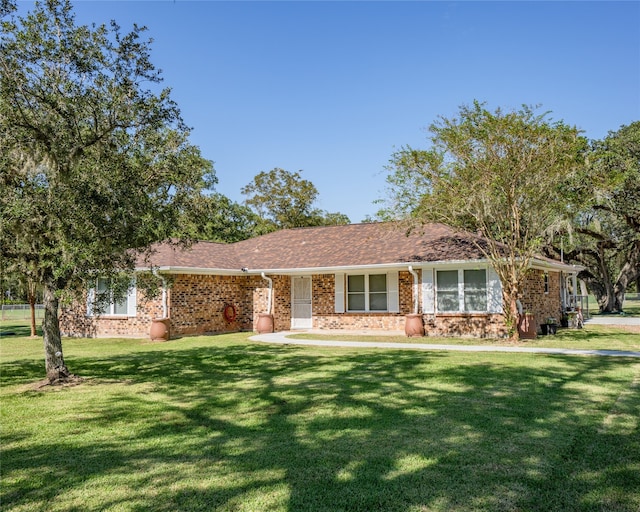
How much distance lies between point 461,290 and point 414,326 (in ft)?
6.88

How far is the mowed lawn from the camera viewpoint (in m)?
3.85

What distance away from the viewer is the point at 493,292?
16.3 metres

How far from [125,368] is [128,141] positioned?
17.2ft

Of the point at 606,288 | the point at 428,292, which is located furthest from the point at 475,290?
the point at 606,288

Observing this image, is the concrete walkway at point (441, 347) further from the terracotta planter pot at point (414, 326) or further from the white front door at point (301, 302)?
the white front door at point (301, 302)

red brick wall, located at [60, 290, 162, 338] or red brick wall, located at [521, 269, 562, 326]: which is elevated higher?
red brick wall, located at [521, 269, 562, 326]

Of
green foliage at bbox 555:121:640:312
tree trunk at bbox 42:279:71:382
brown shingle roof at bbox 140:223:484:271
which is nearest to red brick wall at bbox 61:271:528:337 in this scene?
brown shingle roof at bbox 140:223:484:271

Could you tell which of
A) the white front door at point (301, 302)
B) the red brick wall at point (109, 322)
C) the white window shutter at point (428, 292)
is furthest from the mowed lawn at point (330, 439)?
the white front door at point (301, 302)

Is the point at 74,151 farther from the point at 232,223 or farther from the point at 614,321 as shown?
the point at 232,223

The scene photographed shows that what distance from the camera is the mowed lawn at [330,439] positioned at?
3850 mm

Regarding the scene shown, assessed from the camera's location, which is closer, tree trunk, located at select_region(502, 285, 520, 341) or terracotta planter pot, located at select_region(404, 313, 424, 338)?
tree trunk, located at select_region(502, 285, 520, 341)

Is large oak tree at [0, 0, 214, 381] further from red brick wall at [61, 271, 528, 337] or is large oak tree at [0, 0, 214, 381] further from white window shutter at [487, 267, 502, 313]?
white window shutter at [487, 267, 502, 313]

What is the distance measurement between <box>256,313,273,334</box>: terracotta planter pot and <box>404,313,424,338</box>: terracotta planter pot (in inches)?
219

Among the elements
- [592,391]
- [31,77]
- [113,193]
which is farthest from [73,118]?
[592,391]
